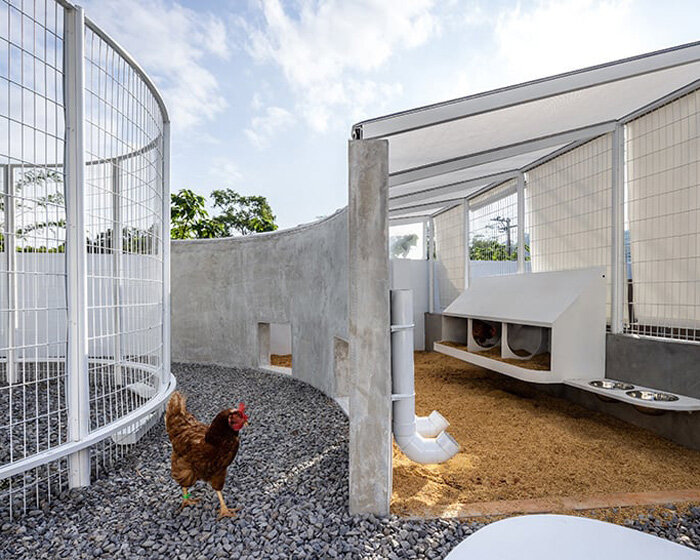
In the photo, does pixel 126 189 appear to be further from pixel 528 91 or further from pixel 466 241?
pixel 466 241

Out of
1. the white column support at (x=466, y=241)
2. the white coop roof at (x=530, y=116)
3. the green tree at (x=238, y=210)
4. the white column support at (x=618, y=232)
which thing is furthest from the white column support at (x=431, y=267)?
the green tree at (x=238, y=210)

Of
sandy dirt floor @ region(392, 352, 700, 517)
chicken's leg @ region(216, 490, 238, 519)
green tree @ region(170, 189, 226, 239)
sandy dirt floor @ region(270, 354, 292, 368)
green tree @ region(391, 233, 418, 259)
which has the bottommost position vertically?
sandy dirt floor @ region(270, 354, 292, 368)

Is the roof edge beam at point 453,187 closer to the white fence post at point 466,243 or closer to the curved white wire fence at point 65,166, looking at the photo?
the white fence post at point 466,243

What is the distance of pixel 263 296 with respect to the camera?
6867 millimetres

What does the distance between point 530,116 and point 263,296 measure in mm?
4941

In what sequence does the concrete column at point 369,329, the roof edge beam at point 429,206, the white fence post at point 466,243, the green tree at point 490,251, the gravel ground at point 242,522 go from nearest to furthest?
1. the gravel ground at point 242,522
2. the concrete column at point 369,329
3. the green tree at point 490,251
4. the roof edge beam at point 429,206
5. the white fence post at point 466,243

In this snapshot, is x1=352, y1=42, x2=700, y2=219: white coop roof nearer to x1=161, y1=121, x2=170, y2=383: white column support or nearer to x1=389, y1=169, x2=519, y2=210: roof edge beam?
x1=389, y1=169, x2=519, y2=210: roof edge beam

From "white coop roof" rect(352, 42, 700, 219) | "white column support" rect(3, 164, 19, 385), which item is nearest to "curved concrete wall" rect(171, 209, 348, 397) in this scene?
"white coop roof" rect(352, 42, 700, 219)

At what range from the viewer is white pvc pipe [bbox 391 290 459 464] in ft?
8.56

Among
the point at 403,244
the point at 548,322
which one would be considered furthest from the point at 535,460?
the point at 403,244

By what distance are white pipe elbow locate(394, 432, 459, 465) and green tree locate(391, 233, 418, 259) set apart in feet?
23.1

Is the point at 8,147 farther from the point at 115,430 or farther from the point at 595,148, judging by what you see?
the point at 595,148

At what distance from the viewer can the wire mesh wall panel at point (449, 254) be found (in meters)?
7.77

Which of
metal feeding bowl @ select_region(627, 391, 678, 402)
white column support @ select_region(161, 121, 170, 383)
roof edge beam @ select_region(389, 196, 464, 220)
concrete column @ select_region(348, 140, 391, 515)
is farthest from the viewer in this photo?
roof edge beam @ select_region(389, 196, 464, 220)
